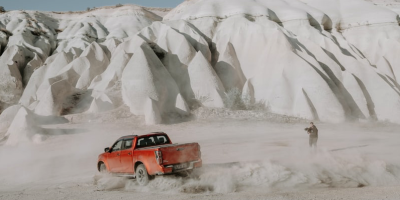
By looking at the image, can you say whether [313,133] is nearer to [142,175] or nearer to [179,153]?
[179,153]

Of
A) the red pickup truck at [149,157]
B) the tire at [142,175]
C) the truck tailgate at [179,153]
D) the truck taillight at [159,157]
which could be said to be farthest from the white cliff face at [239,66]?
the truck taillight at [159,157]

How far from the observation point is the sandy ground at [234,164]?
8.38 metres

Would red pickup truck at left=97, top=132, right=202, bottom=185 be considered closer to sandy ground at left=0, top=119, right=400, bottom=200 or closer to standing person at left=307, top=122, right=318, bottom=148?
sandy ground at left=0, top=119, right=400, bottom=200

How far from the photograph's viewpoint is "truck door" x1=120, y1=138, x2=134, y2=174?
9.47 metres

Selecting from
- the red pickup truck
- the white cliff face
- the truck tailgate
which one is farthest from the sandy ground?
the white cliff face

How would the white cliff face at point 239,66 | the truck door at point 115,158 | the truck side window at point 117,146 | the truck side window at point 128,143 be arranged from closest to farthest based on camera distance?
the truck side window at point 128,143 < the truck door at point 115,158 < the truck side window at point 117,146 < the white cliff face at point 239,66

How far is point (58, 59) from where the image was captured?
37.2 m

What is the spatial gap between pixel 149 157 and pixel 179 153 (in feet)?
2.42

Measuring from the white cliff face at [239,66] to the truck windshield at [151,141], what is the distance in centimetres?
1274

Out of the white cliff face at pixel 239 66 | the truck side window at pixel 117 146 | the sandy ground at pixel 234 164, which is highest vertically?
the white cliff face at pixel 239 66

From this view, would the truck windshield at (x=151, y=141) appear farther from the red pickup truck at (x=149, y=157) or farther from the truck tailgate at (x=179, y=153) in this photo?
the truck tailgate at (x=179, y=153)

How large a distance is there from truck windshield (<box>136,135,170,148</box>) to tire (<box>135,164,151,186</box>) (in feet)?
2.18

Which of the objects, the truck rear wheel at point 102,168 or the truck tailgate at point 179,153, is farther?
the truck rear wheel at point 102,168

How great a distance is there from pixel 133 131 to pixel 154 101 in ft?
10.4
